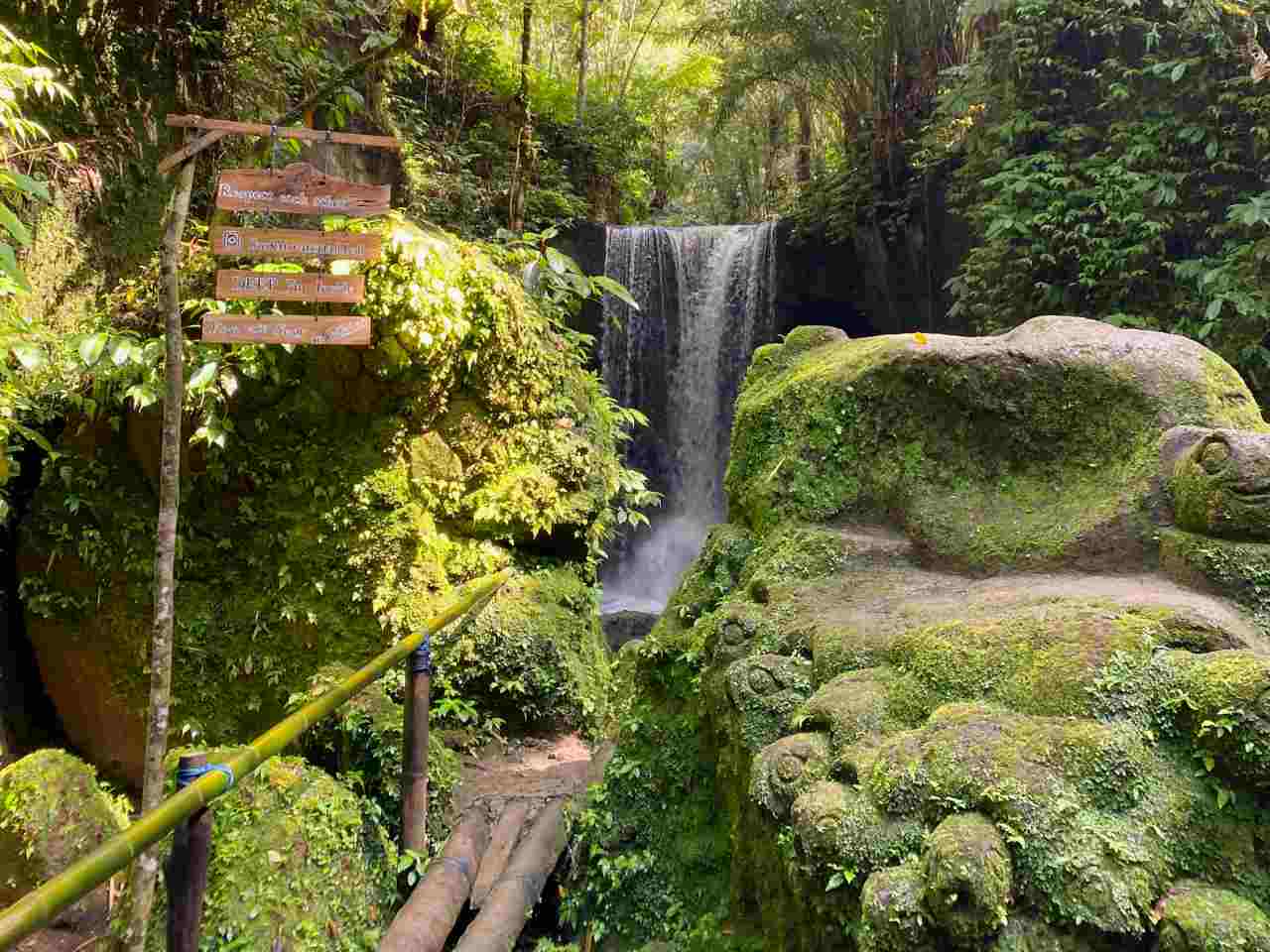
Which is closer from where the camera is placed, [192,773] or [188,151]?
[192,773]

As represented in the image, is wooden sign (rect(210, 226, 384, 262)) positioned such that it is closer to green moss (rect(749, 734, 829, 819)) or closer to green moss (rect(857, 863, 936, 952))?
green moss (rect(749, 734, 829, 819))

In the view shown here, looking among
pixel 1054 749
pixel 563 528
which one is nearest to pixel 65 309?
pixel 563 528

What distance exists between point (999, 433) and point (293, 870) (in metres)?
3.38

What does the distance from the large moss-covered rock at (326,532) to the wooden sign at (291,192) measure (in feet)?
4.70

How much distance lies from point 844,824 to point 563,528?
11.9 feet

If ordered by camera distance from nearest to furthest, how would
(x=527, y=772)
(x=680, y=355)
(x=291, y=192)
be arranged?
(x=291, y=192) → (x=527, y=772) → (x=680, y=355)

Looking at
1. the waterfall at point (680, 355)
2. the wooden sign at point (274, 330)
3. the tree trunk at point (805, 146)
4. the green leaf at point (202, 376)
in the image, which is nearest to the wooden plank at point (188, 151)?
the wooden sign at point (274, 330)

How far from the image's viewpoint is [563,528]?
5570mm

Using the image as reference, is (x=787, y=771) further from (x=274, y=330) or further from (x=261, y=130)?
(x=261, y=130)

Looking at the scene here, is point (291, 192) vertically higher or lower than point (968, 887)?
higher

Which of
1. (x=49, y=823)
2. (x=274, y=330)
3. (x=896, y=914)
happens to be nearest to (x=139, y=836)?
(x=896, y=914)

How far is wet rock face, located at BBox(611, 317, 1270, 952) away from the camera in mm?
1941

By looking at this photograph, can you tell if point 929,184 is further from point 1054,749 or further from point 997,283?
point 1054,749

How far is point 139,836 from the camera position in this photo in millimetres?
1679
